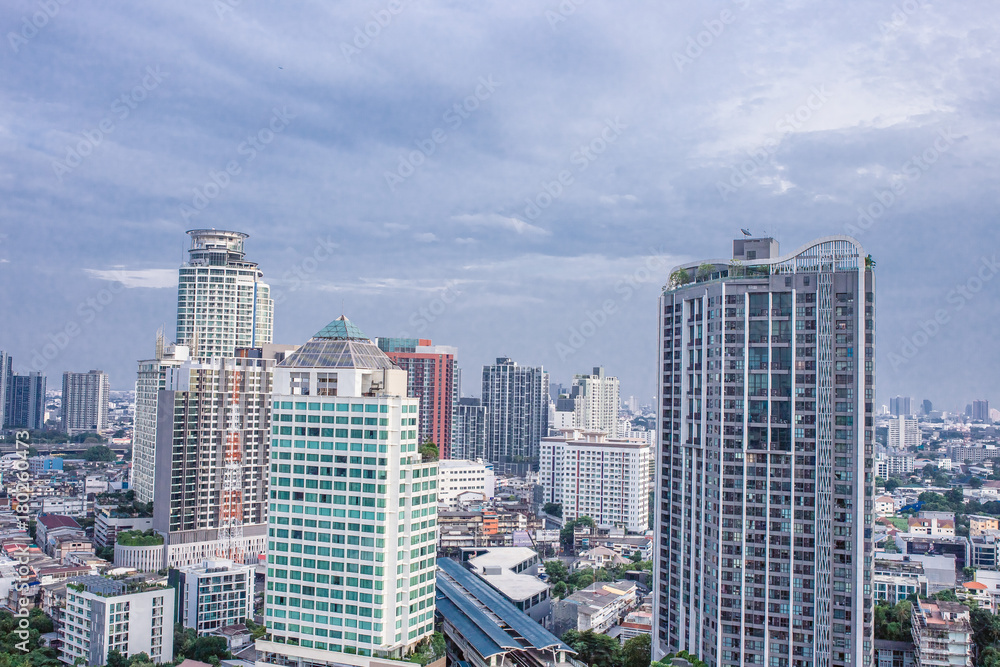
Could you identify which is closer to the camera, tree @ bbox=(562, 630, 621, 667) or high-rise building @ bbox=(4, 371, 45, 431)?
tree @ bbox=(562, 630, 621, 667)

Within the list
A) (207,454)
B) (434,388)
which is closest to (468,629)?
(207,454)

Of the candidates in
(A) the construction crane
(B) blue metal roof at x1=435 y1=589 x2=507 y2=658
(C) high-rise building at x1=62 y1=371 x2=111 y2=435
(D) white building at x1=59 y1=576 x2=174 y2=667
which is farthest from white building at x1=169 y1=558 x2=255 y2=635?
(C) high-rise building at x1=62 y1=371 x2=111 y2=435

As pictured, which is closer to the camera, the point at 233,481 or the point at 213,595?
the point at 213,595

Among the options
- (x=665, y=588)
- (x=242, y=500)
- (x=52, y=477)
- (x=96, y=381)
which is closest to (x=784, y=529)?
(x=665, y=588)

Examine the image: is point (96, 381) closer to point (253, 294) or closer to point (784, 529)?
point (253, 294)

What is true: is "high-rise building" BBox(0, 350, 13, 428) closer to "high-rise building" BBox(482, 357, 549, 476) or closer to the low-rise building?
"high-rise building" BBox(482, 357, 549, 476)

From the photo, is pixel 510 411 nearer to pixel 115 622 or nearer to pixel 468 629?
pixel 468 629

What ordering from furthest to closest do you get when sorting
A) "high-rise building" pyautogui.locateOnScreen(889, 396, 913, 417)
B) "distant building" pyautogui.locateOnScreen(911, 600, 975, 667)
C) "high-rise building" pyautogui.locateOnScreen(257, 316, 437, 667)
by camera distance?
"high-rise building" pyautogui.locateOnScreen(889, 396, 913, 417) < "distant building" pyautogui.locateOnScreen(911, 600, 975, 667) < "high-rise building" pyautogui.locateOnScreen(257, 316, 437, 667)

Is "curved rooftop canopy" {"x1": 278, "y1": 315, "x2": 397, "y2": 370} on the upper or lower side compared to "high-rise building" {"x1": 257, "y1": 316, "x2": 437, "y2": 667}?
upper
